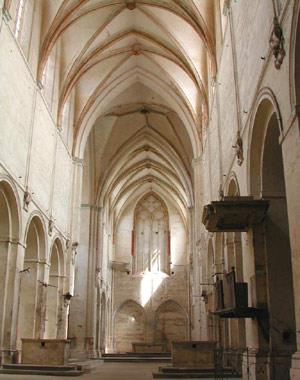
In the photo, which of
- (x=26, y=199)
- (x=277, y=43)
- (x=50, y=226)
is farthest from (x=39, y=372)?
(x=277, y=43)

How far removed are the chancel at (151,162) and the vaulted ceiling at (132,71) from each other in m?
0.08

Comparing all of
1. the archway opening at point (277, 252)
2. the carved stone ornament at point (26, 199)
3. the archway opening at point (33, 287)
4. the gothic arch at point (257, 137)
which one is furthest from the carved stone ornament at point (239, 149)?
the archway opening at point (33, 287)

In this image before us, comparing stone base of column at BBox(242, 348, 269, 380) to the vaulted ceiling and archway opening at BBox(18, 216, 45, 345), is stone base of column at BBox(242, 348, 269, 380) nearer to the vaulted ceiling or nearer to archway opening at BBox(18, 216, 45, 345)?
archway opening at BBox(18, 216, 45, 345)

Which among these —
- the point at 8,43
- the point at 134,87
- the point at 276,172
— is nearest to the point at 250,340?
the point at 276,172

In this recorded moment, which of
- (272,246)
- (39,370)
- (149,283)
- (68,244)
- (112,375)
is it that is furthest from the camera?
(149,283)

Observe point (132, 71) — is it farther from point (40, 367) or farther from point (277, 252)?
point (277, 252)

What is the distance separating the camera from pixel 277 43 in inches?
353

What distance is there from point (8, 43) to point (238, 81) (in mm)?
7188

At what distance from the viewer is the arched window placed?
41938 millimetres

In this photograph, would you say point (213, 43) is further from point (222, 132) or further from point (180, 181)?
point (180, 181)

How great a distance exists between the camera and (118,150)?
107 feet

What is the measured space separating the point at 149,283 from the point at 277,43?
1319 inches

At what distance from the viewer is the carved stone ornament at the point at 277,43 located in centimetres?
891

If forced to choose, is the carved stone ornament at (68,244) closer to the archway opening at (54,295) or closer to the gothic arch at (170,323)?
the archway opening at (54,295)
